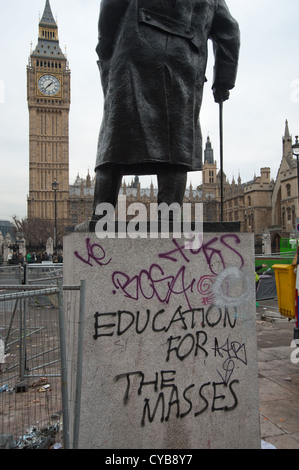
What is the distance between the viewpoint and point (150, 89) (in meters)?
2.58

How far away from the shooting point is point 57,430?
10.6ft

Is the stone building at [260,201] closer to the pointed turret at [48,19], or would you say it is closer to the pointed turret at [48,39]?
the pointed turret at [48,39]

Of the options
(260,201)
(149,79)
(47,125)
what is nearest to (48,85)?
(47,125)

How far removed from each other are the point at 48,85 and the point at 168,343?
3009 inches

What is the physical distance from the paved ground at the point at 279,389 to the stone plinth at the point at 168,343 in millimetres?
658

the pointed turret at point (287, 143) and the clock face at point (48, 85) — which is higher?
the clock face at point (48, 85)

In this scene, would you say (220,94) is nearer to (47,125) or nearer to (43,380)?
(43,380)

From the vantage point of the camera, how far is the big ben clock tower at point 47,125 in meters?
69.1

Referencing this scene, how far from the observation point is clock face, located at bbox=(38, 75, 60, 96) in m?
69.4

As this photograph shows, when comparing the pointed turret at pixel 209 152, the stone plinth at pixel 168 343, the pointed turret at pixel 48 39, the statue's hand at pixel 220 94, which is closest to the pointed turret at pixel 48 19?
the pointed turret at pixel 48 39

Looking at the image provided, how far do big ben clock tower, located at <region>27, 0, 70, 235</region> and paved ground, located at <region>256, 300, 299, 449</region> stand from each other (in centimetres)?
6502
